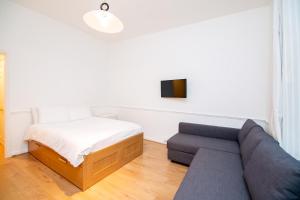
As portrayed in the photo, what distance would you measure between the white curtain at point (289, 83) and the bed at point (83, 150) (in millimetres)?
2263

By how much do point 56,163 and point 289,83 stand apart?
337cm

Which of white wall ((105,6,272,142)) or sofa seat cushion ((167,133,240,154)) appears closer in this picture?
sofa seat cushion ((167,133,240,154))

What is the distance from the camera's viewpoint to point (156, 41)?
3.82 metres

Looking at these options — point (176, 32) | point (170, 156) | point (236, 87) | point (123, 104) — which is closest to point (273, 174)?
point (170, 156)

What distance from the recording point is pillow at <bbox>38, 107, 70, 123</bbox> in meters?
2.97

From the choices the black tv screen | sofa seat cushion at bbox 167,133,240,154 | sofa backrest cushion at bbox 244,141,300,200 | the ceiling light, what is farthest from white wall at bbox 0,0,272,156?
the ceiling light

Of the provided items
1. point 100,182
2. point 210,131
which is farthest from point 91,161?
point 210,131

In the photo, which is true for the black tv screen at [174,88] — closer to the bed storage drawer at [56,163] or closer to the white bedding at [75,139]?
the white bedding at [75,139]

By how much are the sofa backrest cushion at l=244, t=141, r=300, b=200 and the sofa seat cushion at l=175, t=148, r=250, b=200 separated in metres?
0.15

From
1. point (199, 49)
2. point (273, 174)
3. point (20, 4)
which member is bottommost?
point (273, 174)

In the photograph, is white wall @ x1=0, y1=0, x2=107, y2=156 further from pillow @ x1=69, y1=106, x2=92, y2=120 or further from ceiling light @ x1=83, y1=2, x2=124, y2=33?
ceiling light @ x1=83, y1=2, x2=124, y2=33

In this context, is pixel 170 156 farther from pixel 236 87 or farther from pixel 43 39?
pixel 43 39

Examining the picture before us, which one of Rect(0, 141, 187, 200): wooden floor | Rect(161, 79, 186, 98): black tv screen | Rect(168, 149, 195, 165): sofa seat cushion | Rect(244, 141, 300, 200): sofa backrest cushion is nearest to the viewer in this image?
Rect(244, 141, 300, 200): sofa backrest cushion

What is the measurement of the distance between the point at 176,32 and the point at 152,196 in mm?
3418
